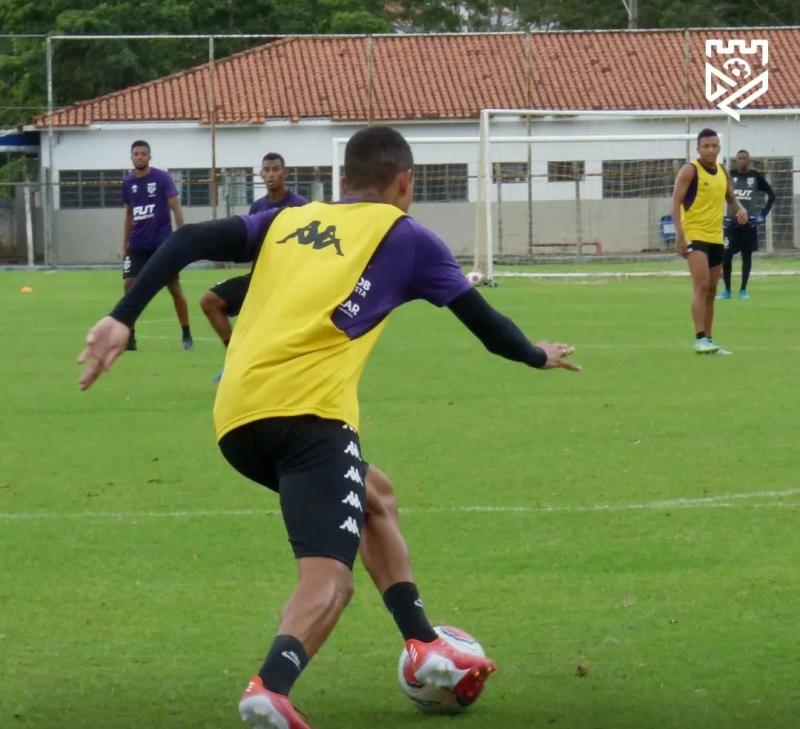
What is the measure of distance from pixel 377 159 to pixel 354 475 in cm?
94

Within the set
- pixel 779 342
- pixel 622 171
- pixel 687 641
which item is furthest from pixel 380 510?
pixel 622 171

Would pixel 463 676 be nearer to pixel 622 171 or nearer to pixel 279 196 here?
pixel 279 196

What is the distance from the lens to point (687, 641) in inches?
Result: 239

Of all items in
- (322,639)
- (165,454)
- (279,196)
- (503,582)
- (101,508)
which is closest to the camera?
(322,639)

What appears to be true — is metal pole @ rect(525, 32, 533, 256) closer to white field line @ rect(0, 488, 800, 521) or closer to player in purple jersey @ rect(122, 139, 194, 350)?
player in purple jersey @ rect(122, 139, 194, 350)

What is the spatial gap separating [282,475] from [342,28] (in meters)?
57.3

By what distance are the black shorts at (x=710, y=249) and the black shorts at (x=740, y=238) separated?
31.8ft

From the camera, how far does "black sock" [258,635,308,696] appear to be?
4.60 m

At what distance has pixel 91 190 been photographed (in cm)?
4684

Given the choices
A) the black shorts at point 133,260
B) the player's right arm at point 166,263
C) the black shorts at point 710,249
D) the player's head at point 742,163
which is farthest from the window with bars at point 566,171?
the player's right arm at point 166,263

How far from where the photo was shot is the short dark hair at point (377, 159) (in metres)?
5.11

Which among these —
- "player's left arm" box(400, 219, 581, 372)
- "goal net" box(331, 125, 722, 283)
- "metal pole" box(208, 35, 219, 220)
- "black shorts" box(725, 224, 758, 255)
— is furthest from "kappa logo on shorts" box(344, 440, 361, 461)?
"goal net" box(331, 125, 722, 283)

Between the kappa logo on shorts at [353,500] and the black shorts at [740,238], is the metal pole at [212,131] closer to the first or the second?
the black shorts at [740,238]
